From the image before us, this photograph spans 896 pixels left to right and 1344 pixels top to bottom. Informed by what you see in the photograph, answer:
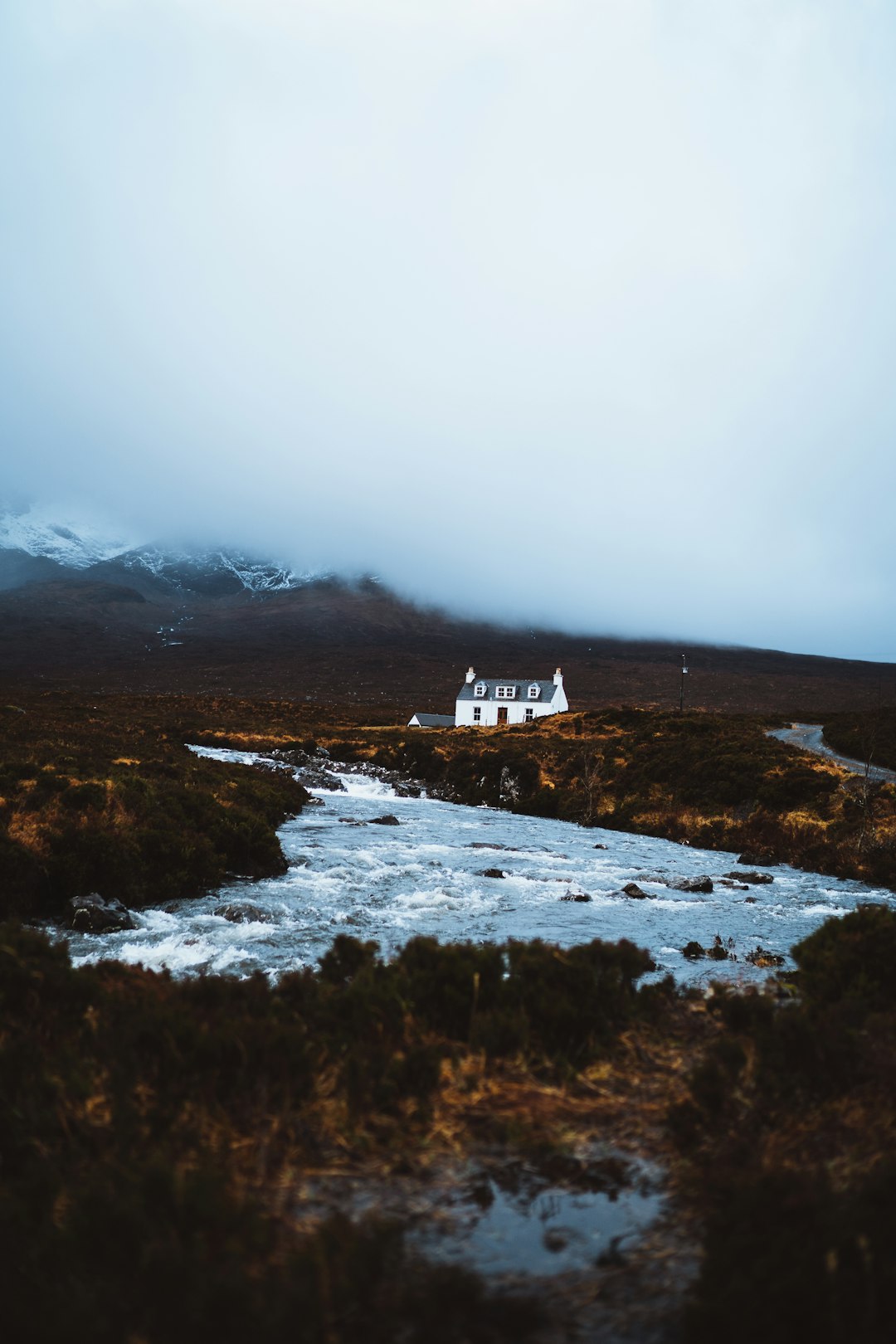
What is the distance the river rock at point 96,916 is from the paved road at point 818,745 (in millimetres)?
25069

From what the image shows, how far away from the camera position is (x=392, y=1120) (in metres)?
5.76

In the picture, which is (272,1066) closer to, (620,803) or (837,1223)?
(837,1223)

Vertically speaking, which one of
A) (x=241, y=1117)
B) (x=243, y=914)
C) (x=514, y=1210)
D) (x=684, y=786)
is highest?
(x=241, y=1117)

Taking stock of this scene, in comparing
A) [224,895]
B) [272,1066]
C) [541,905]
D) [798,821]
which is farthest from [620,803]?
[272,1066]

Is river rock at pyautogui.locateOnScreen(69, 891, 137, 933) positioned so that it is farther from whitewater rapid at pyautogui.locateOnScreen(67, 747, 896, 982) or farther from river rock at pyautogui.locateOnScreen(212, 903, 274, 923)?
river rock at pyautogui.locateOnScreen(212, 903, 274, 923)

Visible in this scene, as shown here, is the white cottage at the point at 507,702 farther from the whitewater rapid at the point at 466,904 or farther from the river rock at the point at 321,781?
the whitewater rapid at the point at 466,904

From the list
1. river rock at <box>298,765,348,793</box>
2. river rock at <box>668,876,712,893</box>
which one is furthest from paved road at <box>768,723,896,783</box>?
river rock at <box>298,765,348,793</box>

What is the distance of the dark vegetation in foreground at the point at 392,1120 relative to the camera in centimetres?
381

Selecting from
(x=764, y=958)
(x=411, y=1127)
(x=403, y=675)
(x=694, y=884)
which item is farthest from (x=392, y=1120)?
(x=403, y=675)

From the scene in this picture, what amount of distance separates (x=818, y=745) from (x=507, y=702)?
46600mm

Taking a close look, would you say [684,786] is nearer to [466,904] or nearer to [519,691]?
[466,904]

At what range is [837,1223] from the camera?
13.6 feet

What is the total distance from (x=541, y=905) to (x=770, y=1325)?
13.4m

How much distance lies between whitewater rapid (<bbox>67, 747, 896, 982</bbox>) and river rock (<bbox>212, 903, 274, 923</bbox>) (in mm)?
41
